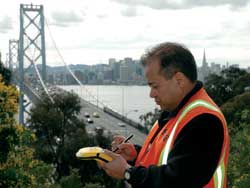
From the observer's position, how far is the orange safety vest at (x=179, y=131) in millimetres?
1546

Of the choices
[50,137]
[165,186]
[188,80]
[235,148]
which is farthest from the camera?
[50,137]

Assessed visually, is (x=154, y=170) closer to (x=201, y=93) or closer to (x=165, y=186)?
(x=165, y=186)

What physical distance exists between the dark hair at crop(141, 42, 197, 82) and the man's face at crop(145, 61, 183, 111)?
0.02 meters

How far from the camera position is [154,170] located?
152 cm

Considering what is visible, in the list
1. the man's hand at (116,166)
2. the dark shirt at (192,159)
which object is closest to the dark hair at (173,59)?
the dark shirt at (192,159)

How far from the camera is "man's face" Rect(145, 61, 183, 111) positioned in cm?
162

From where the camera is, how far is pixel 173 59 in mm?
1598

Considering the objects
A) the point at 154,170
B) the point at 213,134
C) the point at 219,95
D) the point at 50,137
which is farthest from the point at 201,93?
the point at 219,95

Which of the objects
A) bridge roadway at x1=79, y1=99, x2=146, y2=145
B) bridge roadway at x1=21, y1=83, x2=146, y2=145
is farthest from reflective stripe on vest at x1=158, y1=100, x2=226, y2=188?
bridge roadway at x1=79, y1=99, x2=146, y2=145

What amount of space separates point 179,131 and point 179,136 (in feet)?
0.05

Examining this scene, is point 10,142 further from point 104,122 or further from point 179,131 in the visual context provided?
point 104,122

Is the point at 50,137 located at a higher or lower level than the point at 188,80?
lower

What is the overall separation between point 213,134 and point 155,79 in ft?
0.85

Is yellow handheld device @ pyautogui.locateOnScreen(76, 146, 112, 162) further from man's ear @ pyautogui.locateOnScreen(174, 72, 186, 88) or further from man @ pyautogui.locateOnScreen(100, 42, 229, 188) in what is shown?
man's ear @ pyautogui.locateOnScreen(174, 72, 186, 88)
